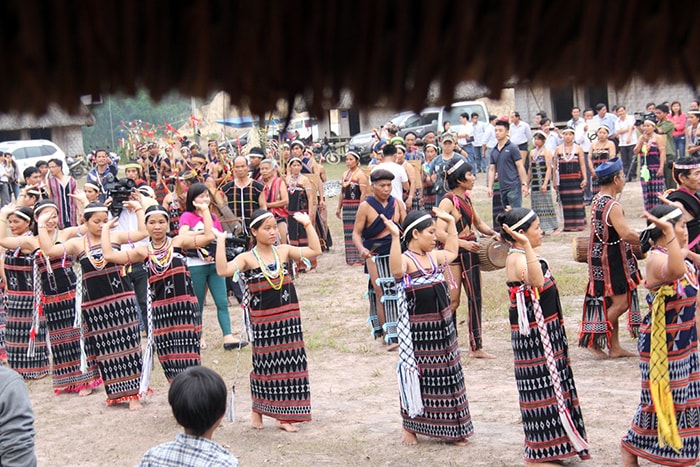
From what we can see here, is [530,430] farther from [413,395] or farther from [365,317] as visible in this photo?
[365,317]

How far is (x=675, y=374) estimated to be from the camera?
510cm

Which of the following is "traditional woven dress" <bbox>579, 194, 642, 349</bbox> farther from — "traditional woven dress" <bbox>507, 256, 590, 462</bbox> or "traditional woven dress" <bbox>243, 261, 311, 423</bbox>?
"traditional woven dress" <bbox>243, 261, 311, 423</bbox>

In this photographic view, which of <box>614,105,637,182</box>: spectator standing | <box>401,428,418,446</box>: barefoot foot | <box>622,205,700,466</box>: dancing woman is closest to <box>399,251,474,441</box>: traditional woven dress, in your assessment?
<box>401,428,418,446</box>: barefoot foot

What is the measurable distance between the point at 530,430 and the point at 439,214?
73.4 inches

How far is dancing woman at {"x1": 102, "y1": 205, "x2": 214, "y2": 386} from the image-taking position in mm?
7168

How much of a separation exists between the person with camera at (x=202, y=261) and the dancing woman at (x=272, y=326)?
148cm

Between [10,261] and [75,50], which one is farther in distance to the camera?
[10,261]

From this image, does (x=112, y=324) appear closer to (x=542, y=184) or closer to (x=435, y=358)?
(x=435, y=358)

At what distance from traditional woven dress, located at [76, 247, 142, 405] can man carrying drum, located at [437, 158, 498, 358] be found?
8.89ft

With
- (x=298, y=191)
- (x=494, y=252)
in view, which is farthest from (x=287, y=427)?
(x=298, y=191)

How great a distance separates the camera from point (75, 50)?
5.59 ft

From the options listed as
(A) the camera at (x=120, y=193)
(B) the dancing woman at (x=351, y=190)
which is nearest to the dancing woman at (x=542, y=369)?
(A) the camera at (x=120, y=193)

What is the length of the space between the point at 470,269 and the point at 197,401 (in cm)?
478

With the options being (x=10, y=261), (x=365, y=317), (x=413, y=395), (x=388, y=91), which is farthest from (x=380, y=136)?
(x=388, y=91)
